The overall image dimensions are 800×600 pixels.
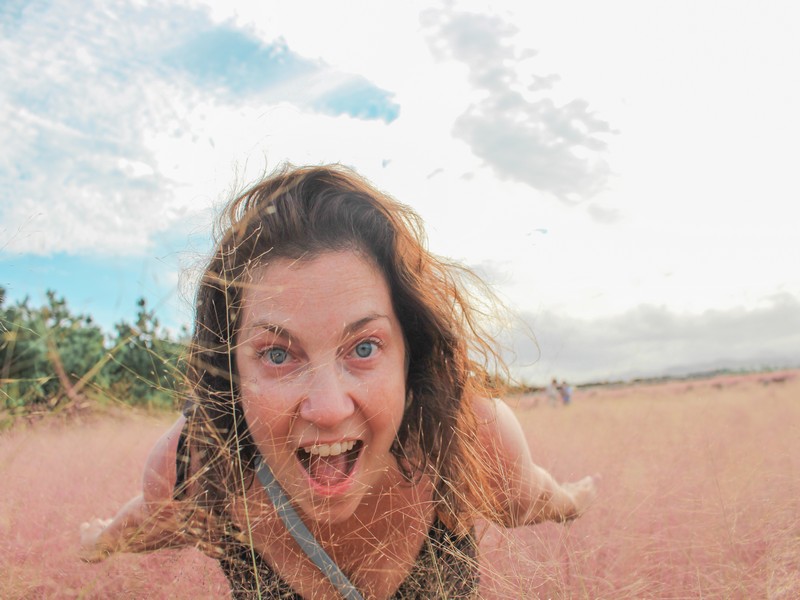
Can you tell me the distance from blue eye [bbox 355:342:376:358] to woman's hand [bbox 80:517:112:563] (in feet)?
3.69

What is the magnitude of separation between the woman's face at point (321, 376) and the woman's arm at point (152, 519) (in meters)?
0.52

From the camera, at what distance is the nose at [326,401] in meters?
1.50

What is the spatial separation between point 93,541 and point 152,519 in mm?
511

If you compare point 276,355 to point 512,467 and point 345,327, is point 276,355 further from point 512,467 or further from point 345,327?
point 512,467

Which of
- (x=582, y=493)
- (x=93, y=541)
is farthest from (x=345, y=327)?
(x=582, y=493)

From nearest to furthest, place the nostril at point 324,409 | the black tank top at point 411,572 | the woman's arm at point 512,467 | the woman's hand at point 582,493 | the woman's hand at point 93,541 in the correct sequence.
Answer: the nostril at point 324,409 → the black tank top at point 411,572 → the woman's hand at point 93,541 → the woman's arm at point 512,467 → the woman's hand at point 582,493

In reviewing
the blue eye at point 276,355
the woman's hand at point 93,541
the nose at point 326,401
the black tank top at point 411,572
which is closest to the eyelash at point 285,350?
the blue eye at point 276,355

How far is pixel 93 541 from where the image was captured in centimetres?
227

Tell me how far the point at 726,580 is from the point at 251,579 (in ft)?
4.84

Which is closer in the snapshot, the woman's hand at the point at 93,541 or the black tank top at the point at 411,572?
the black tank top at the point at 411,572

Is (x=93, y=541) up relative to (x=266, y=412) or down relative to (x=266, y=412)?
down

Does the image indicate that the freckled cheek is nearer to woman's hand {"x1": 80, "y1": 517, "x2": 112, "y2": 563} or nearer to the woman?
the woman

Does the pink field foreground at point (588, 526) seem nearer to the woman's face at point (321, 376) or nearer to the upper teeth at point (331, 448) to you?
the woman's face at point (321, 376)

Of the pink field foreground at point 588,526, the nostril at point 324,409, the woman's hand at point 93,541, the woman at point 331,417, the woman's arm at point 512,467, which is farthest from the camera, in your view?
the woman's arm at point 512,467
